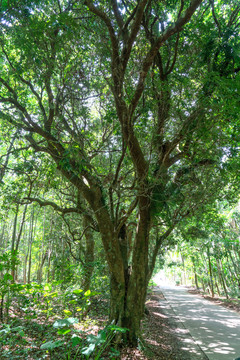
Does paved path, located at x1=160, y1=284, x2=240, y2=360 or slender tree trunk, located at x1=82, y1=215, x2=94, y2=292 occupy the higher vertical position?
slender tree trunk, located at x1=82, y1=215, x2=94, y2=292

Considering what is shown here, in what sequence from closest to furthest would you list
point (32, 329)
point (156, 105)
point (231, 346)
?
point (156, 105), point (32, 329), point (231, 346)

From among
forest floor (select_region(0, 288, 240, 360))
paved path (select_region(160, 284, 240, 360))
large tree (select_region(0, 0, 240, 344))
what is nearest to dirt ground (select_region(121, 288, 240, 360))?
forest floor (select_region(0, 288, 240, 360))

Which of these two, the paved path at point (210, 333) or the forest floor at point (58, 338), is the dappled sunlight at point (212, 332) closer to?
the paved path at point (210, 333)

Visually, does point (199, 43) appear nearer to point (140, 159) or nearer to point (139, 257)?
point (140, 159)

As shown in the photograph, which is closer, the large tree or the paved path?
the large tree

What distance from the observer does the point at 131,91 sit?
4.57 m

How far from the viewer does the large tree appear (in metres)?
3.89

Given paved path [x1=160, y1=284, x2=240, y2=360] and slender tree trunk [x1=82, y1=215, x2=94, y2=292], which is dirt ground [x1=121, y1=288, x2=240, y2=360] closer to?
paved path [x1=160, y1=284, x2=240, y2=360]

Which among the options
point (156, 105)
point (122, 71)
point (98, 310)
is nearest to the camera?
point (122, 71)

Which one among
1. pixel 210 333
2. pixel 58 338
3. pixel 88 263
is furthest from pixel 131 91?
pixel 210 333

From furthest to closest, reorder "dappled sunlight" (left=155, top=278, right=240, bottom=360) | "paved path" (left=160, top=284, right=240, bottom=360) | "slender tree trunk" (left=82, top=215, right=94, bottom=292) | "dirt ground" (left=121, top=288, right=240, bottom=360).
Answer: "slender tree trunk" (left=82, top=215, right=94, bottom=292), "dappled sunlight" (left=155, top=278, right=240, bottom=360), "paved path" (left=160, top=284, right=240, bottom=360), "dirt ground" (left=121, top=288, right=240, bottom=360)

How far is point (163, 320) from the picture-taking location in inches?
348

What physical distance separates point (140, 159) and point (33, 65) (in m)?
Result: 2.72

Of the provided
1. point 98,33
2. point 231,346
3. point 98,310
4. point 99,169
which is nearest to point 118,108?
point 98,33
